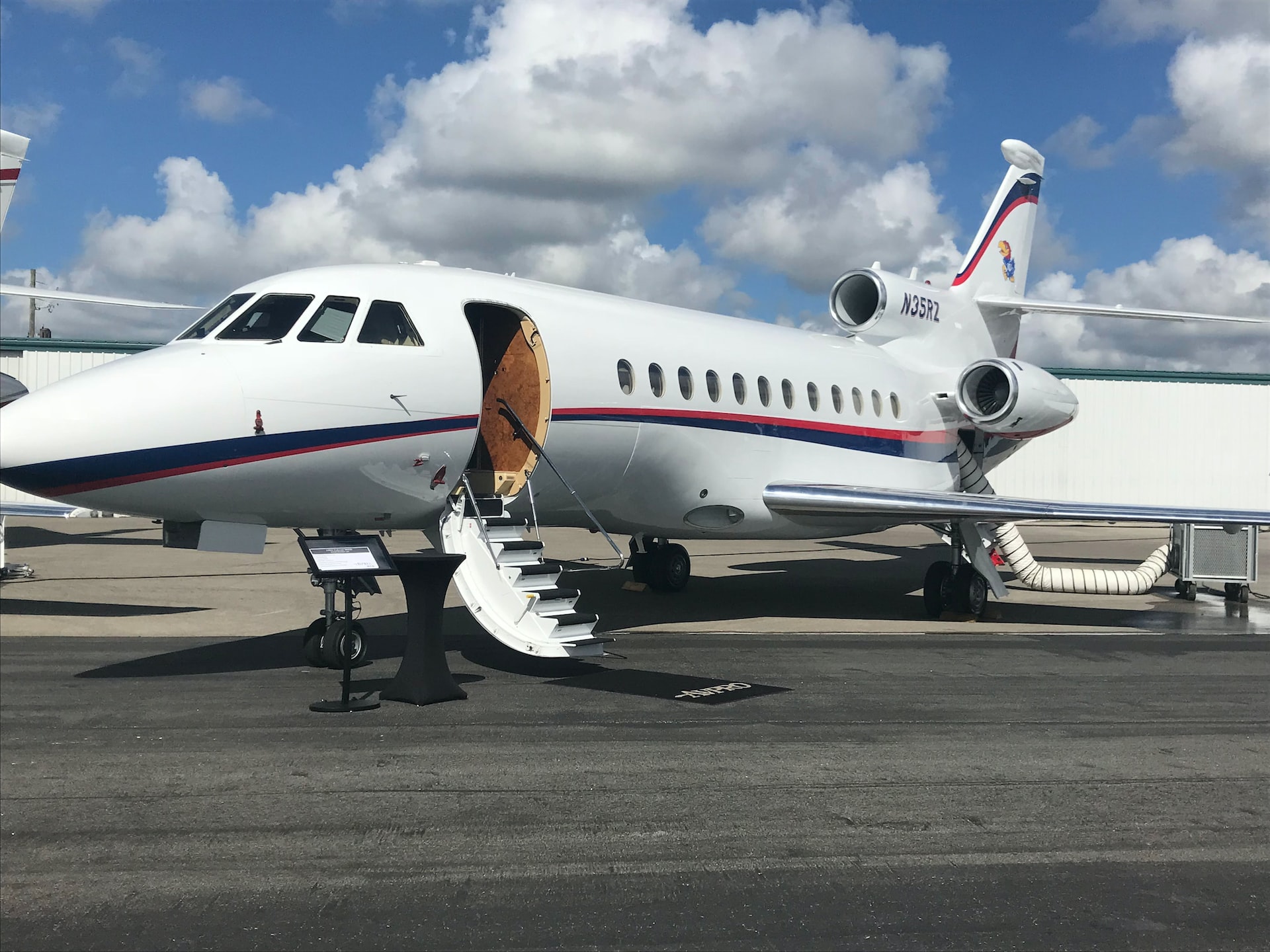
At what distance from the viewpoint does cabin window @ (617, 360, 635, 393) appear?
1191 centimetres

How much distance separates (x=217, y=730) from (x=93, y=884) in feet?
9.17

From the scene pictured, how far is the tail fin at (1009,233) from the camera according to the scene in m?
20.2

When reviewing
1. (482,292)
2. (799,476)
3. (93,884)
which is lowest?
(93,884)

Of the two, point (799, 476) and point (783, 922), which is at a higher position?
point (799, 476)

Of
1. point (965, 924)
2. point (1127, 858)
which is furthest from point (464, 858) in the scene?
point (1127, 858)

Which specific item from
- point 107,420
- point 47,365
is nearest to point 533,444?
point 107,420

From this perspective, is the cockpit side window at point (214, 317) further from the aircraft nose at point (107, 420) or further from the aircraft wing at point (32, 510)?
the aircraft wing at point (32, 510)

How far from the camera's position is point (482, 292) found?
1097 cm

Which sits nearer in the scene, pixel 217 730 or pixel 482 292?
pixel 217 730

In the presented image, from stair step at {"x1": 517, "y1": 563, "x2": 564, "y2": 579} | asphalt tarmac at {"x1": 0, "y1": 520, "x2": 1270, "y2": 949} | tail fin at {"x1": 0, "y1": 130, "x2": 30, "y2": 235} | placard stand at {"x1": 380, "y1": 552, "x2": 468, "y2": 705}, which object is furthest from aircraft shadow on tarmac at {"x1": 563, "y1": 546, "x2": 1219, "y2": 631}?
tail fin at {"x1": 0, "y1": 130, "x2": 30, "y2": 235}

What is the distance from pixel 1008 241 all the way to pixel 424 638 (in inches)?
624

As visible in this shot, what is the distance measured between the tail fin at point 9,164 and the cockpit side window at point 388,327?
1208 cm

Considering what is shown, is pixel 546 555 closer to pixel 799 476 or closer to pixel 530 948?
pixel 799 476

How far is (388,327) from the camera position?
993 centimetres
